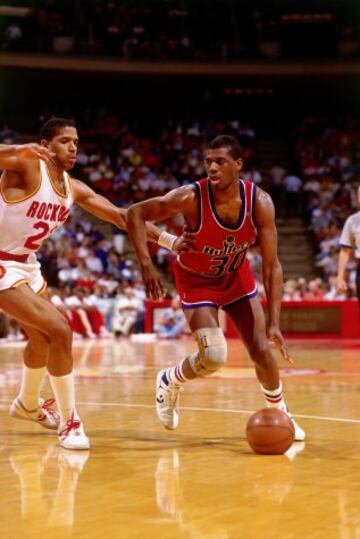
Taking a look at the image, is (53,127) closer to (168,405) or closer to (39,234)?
(39,234)

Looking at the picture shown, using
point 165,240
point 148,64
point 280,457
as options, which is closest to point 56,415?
point 165,240

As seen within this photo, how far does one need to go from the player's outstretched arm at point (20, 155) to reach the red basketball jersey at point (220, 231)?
1.15m

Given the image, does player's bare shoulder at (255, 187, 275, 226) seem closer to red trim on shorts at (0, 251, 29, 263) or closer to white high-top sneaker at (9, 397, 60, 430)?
red trim on shorts at (0, 251, 29, 263)

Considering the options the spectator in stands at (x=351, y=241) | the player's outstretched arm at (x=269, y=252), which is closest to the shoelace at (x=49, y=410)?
the player's outstretched arm at (x=269, y=252)

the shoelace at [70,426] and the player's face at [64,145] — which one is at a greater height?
the player's face at [64,145]

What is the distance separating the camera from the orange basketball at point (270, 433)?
610 cm

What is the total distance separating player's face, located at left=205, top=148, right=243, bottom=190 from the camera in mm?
6691

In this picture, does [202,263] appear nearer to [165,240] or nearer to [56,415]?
[165,240]

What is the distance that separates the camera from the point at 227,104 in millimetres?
31938

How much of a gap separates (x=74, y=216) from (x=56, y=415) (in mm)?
18670

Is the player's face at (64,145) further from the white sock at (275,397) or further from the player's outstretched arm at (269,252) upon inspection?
the white sock at (275,397)

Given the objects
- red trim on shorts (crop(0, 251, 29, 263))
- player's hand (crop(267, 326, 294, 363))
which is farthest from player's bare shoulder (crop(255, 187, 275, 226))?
red trim on shorts (crop(0, 251, 29, 263))

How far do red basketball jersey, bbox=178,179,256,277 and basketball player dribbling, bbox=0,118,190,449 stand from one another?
0.21m

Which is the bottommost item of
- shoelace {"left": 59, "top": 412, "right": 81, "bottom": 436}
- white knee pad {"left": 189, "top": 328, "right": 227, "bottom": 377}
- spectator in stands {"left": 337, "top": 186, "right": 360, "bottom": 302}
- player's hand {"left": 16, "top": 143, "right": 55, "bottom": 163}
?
spectator in stands {"left": 337, "top": 186, "right": 360, "bottom": 302}
